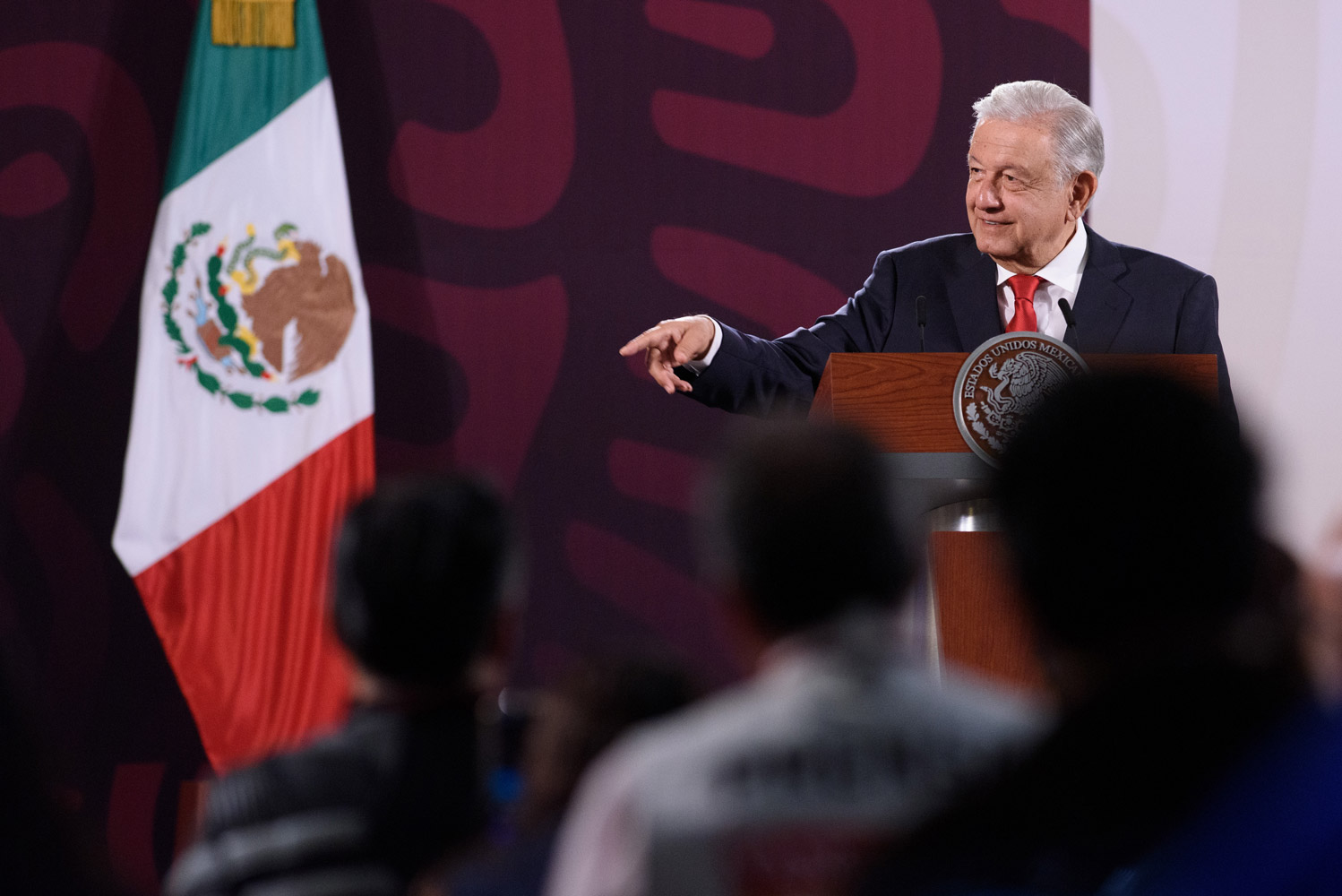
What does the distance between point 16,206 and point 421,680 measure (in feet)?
11.4

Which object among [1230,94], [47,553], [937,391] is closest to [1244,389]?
[1230,94]

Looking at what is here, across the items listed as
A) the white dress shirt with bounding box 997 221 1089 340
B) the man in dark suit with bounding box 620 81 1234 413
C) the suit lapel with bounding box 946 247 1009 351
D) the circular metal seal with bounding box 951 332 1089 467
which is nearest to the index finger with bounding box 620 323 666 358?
the man in dark suit with bounding box 620 81 1234 413

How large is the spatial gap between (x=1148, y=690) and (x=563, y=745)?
447mm

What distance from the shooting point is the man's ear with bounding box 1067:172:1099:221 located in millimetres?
3154

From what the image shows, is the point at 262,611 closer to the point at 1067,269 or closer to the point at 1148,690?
the point at 1067,269

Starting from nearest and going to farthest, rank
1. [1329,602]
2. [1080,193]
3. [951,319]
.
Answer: [1329,602] < [951,319] < [1080,193]

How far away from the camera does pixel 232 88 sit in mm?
3955

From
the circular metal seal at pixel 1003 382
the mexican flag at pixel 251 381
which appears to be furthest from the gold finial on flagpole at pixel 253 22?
the circular metal seal at pixel 1003 382

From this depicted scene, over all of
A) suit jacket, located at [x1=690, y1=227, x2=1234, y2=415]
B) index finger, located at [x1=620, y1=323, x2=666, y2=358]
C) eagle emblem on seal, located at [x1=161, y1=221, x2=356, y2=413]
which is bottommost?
eagle emblem on seal, located at [x1=161, y1=221, x2=356, y2=413]

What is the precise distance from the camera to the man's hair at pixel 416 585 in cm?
112

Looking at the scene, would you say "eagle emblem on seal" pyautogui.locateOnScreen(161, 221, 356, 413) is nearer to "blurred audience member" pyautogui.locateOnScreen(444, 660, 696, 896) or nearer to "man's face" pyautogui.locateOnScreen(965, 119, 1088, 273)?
→ "man's face" pyautogui.locateOnScreen(965, 119, 1088, 273)

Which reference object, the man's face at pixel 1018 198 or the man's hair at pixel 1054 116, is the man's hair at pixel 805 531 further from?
the man's hair at pixel 1054 116

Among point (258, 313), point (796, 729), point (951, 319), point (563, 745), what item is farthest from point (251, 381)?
point (796, 729)

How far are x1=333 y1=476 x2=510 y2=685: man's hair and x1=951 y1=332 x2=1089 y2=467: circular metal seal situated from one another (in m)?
1.12
